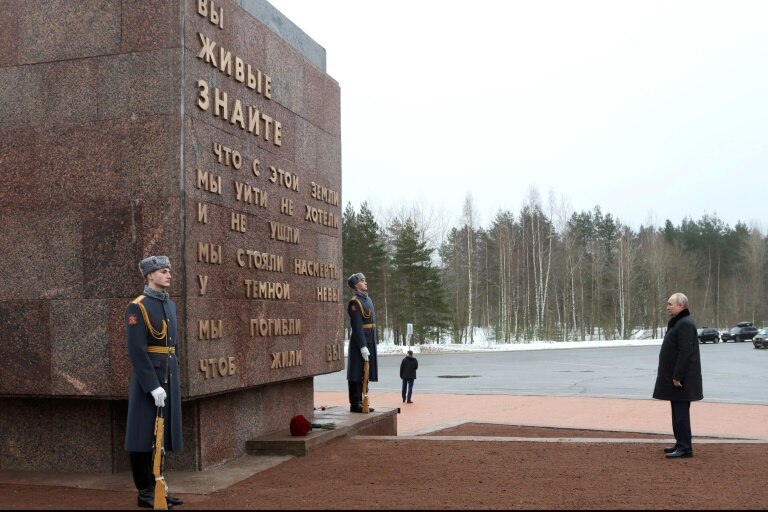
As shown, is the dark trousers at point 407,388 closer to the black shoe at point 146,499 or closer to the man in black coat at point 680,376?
the man in black coat at point 680,376

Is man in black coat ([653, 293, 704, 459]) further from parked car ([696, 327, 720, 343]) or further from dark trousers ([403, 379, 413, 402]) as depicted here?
parked car ([696, 327, 720, 343])

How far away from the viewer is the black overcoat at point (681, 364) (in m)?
7.38

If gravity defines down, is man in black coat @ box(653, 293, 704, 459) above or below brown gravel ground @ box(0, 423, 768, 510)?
above

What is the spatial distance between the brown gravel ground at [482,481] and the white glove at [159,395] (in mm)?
748

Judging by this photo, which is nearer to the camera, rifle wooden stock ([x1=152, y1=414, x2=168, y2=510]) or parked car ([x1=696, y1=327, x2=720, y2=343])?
rifle wooden stock ([x1=152, y1=414, x2=168, y2=510])

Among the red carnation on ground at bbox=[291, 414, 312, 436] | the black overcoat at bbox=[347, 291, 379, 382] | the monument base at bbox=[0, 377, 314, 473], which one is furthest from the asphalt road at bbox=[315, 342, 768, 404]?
the monument base at bbox=[0, 377, 314, 473]

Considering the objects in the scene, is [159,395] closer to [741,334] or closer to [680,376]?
[680,376]

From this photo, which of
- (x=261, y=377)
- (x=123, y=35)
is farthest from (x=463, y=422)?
(x=123, y=35)

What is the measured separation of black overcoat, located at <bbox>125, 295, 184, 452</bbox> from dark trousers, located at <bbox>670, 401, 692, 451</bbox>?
477 centimetres

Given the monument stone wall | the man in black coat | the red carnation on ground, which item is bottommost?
the red carnation on ground

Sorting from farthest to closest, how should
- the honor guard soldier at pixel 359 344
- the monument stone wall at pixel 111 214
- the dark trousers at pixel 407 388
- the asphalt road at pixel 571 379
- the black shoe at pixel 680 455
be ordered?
the asphalt road at pixel 571 379 → the dark trousers at pixel 407 388 → the honor guard soldier at pixel 359 344 → the black shoe at pixel 680 455 → the monument stone wall at pixel 111 214

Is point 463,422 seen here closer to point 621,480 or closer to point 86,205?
point 621,480

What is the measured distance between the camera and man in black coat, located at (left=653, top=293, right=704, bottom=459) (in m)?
7.29

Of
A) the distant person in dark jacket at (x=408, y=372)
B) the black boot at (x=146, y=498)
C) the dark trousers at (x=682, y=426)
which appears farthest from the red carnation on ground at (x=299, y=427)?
the distant person in dark jacket at (x=408, y=372)
